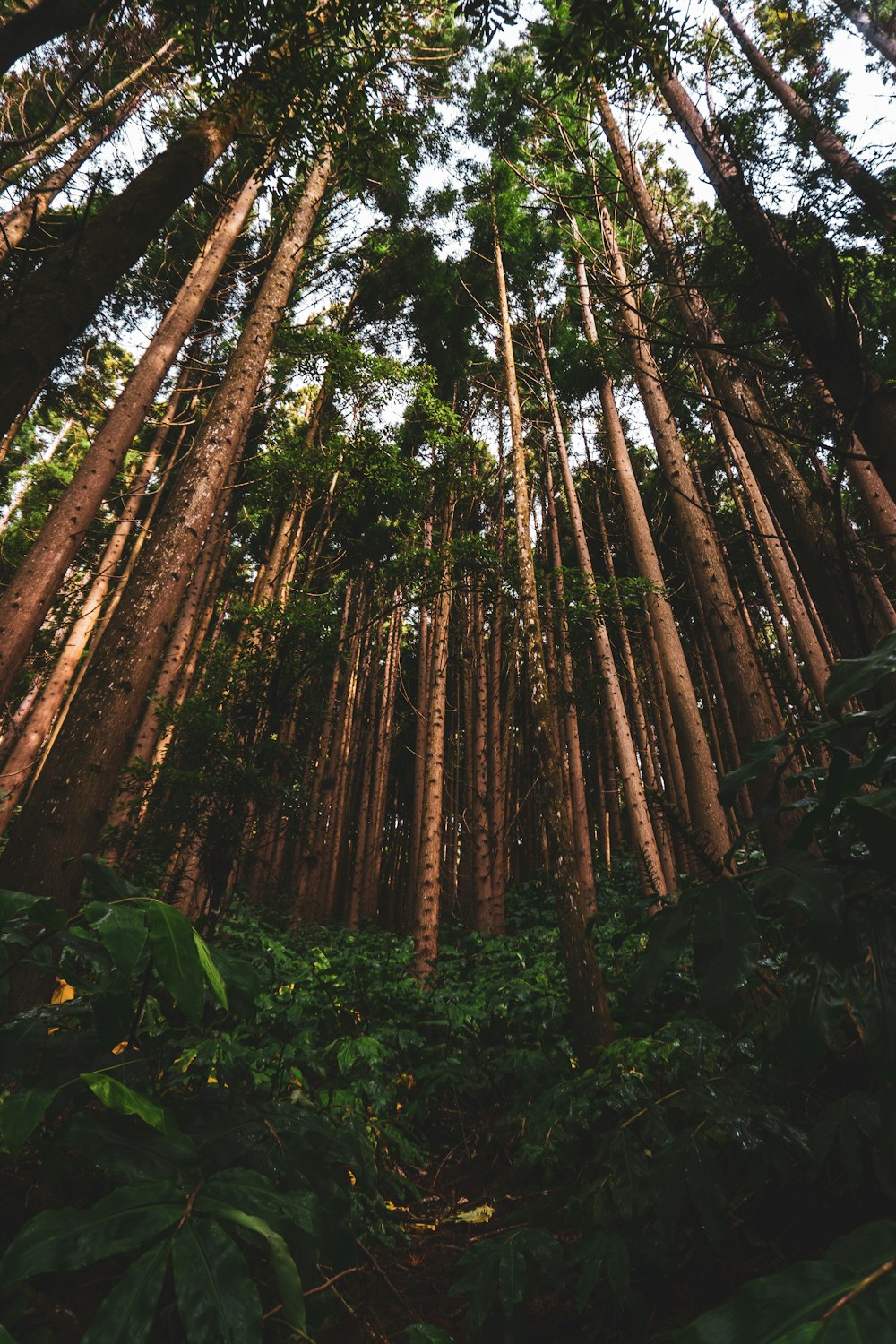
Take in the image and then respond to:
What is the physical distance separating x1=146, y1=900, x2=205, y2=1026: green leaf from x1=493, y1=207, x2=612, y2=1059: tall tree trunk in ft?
11.3

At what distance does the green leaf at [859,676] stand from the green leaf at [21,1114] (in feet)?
4.44

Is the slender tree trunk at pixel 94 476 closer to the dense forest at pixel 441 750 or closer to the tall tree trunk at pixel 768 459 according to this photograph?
the dense forest at pixel 441 750

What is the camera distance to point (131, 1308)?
61cm

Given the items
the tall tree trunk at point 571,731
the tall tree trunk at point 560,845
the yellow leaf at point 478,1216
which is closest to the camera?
the yellow leaf at point 478,1216

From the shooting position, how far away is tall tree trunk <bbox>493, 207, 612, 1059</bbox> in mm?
3865

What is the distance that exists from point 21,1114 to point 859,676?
1483 millimetres

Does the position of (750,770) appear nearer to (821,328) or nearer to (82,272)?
(821,328)

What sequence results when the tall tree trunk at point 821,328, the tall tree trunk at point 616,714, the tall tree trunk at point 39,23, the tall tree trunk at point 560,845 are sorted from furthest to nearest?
1. the tall tree trunk at point 616,714
2. the tall tree trunk at point 560,845
3. the tall tree trunk at point 821,328
4. the tall tree trunk at point 39,23

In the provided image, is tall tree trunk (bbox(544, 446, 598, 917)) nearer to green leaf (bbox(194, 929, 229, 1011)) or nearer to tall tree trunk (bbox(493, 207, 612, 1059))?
tall tree trunk (bbox(493, 207, 612, 1059))

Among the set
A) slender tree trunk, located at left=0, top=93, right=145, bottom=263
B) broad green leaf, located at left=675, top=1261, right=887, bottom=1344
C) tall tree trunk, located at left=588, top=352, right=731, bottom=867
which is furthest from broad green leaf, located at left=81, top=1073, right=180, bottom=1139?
slender tree trunk, located at left=0, top=93, right=145, bottom=263

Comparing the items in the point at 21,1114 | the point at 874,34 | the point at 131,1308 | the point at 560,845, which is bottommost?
the point at 131,1308

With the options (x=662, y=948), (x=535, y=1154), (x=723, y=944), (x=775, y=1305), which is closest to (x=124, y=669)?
(x=535, y=1154)

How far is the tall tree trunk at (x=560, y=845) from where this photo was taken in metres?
3.87

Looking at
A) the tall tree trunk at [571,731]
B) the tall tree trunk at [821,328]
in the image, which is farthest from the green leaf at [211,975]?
the tall tree trunk at [571,731]
